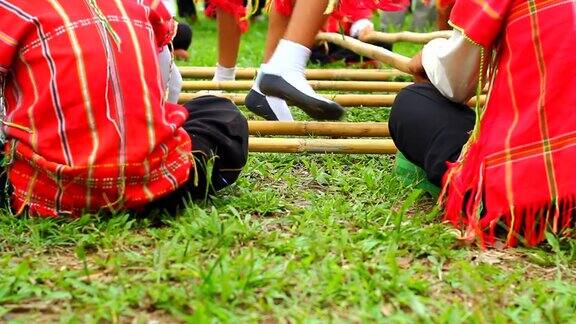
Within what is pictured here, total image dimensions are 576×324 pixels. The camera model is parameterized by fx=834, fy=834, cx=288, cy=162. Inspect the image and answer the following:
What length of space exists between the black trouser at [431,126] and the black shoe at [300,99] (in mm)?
355

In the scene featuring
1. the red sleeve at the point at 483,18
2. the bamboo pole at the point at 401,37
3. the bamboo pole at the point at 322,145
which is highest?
the red sleeve at the point at 483,18

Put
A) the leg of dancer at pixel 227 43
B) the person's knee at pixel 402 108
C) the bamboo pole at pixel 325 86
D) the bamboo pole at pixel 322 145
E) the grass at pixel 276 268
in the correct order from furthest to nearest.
Answer: the leg of dancer at pixel 227 43, the bamboo pole at pixel 325 86, the bamboo pole at pixel 322 145, the person's knee at pixel 402 108, the grass at pixel 276 268

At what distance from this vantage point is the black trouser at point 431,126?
151 centimetres

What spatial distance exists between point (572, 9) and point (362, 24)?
7.34ft

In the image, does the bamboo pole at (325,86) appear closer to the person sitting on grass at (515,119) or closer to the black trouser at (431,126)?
the black trouser at (431,126)

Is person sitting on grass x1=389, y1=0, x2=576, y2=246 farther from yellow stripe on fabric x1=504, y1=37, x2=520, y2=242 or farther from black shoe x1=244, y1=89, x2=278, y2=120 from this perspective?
black shoe x1=244, y1=89, x2=278, y2=120

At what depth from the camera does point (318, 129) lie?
6.77ft

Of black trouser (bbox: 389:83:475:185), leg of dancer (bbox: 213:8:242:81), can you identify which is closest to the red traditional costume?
black trouser (bbox: 389:83:475:185)

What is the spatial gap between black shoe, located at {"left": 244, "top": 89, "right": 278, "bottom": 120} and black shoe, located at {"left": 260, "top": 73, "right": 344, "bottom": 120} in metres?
0.17

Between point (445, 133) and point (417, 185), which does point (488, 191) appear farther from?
point (417, 185)

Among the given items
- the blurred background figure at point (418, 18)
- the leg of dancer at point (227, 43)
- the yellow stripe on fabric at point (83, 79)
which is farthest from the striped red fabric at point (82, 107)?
the blurred background figure at point (418, 18)

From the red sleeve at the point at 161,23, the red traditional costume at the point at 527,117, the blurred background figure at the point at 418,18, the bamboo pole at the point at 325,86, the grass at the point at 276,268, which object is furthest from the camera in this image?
the blurred background figure at the point at 418,18

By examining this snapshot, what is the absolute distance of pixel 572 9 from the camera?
1.29 meters

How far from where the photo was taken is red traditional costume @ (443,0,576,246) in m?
1.30
